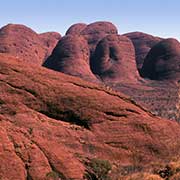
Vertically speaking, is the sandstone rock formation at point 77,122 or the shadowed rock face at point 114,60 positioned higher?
the sandstone rock formation at point 77,122

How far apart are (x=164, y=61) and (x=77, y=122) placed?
310ft

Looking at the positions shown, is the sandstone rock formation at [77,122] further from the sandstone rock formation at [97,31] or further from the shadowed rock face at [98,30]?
the shadowed rock face at [98,30]

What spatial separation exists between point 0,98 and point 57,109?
8.43 feet

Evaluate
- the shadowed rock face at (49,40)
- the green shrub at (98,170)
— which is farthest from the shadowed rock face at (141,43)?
the green shrub at (98,170)

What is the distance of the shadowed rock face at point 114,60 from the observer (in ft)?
360

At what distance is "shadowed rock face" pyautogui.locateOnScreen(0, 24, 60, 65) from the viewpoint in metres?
115

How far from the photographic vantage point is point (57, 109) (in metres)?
19.5

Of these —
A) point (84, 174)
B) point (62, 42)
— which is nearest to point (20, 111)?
point (84, 174)

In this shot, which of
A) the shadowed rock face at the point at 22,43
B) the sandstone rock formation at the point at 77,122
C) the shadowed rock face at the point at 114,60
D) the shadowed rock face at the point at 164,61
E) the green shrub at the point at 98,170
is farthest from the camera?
the shadowed rock face at the point at 22,43

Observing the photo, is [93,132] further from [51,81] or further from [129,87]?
[129,87]

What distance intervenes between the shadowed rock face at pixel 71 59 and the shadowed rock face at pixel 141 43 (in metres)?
24.1

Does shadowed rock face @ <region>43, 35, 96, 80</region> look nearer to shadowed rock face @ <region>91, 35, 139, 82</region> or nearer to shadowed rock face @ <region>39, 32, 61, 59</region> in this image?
shadowed rock face @ <region>91, 35, 139, 82</region>

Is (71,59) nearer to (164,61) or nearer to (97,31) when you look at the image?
(164,61)

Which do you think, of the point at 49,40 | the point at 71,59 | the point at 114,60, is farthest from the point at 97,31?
the point at 71,59
